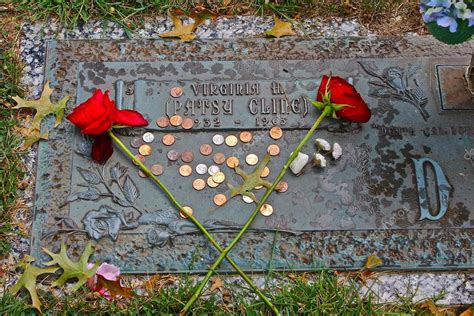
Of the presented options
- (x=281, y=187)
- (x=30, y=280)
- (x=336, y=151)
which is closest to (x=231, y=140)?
(x=281, y=187)

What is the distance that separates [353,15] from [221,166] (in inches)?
33.3

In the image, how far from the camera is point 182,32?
7.20 feet

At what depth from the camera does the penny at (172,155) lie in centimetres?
196

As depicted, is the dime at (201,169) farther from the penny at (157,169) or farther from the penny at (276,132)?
the penny at (276,132)

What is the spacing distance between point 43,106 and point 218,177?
0.69m

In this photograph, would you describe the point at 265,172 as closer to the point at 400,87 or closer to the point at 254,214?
the point at 254,214

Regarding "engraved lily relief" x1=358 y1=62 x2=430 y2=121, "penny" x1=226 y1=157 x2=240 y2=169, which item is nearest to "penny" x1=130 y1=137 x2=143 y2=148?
"penny" x1=226 y1=157 x2=240 y2=169

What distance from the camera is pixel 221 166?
77.1 inches

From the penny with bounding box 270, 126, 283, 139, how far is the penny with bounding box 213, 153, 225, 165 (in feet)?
0.62

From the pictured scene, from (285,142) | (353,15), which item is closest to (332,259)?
(285,142)

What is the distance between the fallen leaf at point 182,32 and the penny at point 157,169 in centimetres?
53

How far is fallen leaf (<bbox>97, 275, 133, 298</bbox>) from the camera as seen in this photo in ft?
5.87

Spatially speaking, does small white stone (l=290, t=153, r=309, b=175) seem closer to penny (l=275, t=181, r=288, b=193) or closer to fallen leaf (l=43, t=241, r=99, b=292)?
penny (l=275, t=181, r=288, b=193)

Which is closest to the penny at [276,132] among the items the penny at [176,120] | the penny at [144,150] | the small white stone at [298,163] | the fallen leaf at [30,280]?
the small white stone at [298,163]
